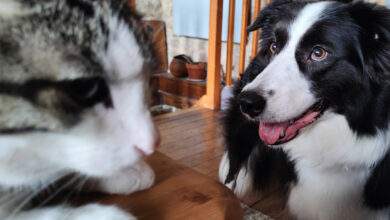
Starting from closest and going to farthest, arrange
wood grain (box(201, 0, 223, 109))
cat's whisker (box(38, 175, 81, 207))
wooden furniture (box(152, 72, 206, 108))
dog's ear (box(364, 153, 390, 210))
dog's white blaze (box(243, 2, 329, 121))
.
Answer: cat's whisker (box(38, 175, 81, 207)), dog's white blaze (box(243, 2, 329, 121)), dog's ear (box(364, 153, 390, 210)), wood grain (box(201, 0, 223, 109)), wooden furniture (box(152, 72, 206, 108))

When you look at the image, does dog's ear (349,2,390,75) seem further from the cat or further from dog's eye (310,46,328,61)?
the cat

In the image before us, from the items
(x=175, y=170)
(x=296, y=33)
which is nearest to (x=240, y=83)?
(x=296, y=33)

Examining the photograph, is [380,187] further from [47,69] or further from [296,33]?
[47,69]

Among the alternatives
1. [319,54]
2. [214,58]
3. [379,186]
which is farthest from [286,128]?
[214,58]

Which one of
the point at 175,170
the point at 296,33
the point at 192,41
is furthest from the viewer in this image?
the point at 192,41

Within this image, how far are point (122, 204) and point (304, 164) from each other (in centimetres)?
101

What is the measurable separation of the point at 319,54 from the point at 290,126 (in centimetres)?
25

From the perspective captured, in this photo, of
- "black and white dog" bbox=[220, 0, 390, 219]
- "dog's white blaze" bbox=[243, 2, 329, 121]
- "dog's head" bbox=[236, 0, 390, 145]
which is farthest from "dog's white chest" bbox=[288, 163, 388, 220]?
"dog's white blaze" bbox=[243, 2, 329, 121]

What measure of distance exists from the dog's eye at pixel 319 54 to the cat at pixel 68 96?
882 mm

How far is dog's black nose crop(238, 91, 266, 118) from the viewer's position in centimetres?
→ 115

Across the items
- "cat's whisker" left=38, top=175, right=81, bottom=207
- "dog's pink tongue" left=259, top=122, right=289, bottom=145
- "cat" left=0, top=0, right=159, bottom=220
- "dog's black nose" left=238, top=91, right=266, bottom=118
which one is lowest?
"dog's pink tongue" left=259, top=122, right=289, bottom=145

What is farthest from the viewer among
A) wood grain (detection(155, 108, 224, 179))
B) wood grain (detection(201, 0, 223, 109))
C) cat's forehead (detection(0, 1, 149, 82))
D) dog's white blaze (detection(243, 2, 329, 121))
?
wood grain (detection(201, 0, 223, 109))

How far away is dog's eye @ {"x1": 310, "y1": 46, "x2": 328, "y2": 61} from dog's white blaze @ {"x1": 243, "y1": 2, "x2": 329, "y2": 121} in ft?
0.19

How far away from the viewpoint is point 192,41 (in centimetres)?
342
